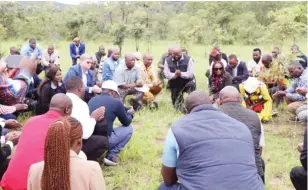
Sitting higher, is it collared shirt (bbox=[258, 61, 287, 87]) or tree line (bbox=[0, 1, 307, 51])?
tree line (bbox=[0, 1, 307, 51])

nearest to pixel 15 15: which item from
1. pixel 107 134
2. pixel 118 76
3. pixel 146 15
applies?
pixel 146 15

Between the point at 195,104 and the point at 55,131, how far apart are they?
1304mm

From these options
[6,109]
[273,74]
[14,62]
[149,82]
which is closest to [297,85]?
[273,74]

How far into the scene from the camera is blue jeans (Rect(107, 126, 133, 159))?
15.7ft

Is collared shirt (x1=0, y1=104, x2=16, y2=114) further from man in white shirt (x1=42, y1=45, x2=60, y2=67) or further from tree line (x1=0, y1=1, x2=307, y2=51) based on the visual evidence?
tree line (x1=0, y1=1, x2=307, y2=51)

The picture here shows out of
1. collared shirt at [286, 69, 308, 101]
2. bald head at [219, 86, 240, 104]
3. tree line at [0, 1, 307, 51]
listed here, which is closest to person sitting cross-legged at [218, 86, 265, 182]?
bald head at [219, 86, 240, 104]

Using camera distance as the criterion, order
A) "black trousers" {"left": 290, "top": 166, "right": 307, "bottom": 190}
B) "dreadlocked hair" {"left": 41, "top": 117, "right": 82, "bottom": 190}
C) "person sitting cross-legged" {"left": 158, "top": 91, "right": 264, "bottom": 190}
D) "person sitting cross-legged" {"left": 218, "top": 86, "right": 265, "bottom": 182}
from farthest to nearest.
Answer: "black trousers" {"left": 290, "top": 166, "right": 307, "bottom": 190}
"person sitting cross-legged" {"left": 218, "top": 86, "right": 265, "bottom": 182}
"person sitting cross-legged" {"left": 158, "top": 91, "right": 264, "bottom": 190}
"dreadlocked hair" {"left": 41, "top": 117, "right": 82, "bottom": 190}

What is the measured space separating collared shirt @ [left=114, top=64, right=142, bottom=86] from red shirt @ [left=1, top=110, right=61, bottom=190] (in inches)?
165

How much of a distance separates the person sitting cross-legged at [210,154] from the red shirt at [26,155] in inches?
43.9

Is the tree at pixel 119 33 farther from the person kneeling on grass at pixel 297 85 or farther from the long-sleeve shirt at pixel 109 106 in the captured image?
the long-sleeve shirt at pixel 109 106

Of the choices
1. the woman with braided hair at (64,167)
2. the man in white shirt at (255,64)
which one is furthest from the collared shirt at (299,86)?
the woman with braided hair at (64,167)

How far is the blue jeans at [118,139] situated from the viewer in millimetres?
4797

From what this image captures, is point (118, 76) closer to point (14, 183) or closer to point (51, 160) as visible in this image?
point (14, 183)

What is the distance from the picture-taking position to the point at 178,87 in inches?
315
